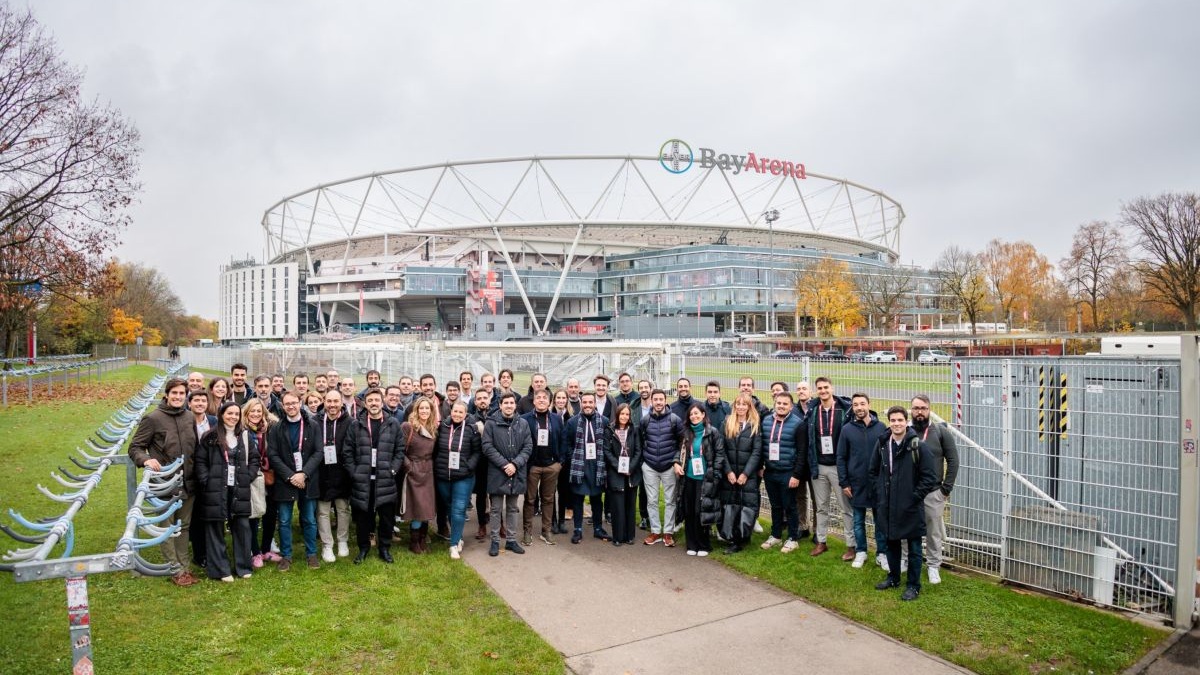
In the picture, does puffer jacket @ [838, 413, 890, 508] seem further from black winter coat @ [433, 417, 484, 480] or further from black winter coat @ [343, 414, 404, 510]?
black winter coat @ [343, 414, 404, 510]

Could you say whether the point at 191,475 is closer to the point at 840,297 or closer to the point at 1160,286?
the point at 1160,286

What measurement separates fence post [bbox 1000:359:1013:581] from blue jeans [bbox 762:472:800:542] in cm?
203

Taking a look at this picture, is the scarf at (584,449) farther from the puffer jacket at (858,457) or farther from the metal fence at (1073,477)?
the metal fence at (1073,477)

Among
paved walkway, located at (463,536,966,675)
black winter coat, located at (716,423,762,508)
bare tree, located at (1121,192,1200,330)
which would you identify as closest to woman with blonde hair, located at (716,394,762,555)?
black winter coat, located at (716,423,762,508)

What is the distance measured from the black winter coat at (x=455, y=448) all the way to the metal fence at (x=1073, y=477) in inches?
204

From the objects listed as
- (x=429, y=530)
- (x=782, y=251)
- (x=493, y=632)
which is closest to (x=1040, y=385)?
(x=493, y=632)

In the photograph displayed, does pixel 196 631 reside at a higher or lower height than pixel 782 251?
lower

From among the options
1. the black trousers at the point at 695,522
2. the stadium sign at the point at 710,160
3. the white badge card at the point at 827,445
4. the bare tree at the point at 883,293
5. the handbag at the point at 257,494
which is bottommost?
the black trousers at the point at 695,522

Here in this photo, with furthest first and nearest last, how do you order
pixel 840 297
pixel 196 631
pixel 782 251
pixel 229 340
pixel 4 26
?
A: pixel 229 340 < pixel 782 251 < pixel 840 297 < pixel 4 26 < pixel 196 631

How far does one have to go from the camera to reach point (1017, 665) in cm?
479

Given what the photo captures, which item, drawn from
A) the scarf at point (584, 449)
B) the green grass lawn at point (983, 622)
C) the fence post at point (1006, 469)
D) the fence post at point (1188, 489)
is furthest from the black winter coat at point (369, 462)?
the fence post at point (1188, 489)

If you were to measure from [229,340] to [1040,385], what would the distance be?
112093 millimetres

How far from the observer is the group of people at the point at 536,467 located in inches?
249

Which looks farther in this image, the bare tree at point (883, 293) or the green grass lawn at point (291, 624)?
the bare tree at point (883, 293)
